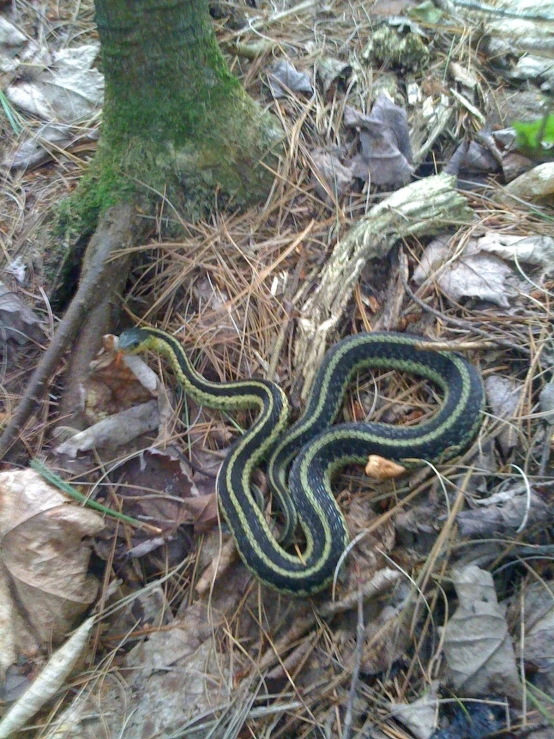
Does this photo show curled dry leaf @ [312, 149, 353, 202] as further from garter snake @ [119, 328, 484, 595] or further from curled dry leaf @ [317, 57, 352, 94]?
garter snake @ [119, 328, 484, 595]

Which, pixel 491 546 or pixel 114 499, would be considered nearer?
pixel 491 546

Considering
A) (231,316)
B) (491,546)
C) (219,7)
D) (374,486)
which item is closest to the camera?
(491,546)

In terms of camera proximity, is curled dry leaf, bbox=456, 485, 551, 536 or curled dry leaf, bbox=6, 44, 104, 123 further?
curled dry leaf, bbox=6, 44, 104, 123

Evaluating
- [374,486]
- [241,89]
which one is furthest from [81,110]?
[374,486]

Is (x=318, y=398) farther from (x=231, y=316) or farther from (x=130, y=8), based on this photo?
(x=130, y=8)

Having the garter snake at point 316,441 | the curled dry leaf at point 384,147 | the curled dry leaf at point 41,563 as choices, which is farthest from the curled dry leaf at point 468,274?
the curled dry leaf at point 41,563

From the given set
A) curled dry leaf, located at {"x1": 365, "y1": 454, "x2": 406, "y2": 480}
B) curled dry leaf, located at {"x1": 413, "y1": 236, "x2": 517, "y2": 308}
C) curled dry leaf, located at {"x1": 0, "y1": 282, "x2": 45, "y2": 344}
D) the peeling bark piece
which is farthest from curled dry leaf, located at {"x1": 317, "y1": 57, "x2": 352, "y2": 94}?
curled dry leaf, located at {"x1": 365, "y1": 454, "x2": 406, "y2": 480}

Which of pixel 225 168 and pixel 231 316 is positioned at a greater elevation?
pixel 225 168
